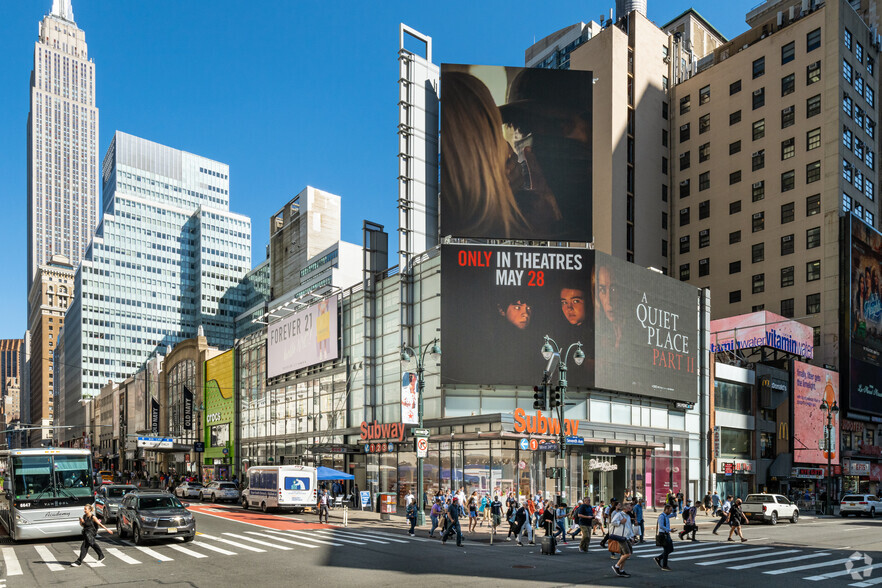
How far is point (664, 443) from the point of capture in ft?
170

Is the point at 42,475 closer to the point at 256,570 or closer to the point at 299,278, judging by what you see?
the point at 256,570

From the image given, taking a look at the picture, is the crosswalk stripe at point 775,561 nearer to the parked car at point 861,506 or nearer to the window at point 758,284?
the parked car at point 861,506

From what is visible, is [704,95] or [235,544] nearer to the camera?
[235,544]

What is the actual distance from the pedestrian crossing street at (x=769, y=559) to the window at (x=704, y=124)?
212 feet

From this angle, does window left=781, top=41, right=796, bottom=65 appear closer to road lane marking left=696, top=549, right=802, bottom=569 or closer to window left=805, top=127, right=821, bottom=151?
window left=805, top=127, right=821, bottom=151

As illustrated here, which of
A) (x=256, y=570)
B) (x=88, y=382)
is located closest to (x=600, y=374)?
(x=256, y=570)

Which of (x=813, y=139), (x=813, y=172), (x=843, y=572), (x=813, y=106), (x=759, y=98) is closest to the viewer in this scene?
(x=843, y=572)

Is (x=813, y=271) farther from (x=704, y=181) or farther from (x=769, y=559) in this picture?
(x=769, y=559)

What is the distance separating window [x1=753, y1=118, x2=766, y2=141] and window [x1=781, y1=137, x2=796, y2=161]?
2.61 meters

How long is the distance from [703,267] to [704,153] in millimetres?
12969

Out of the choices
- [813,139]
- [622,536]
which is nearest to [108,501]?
[622,536]

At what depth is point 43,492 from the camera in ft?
90.4

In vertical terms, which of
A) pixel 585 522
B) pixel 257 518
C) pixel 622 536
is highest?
pixel 622 536

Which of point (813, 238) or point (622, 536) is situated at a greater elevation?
point (813, 238)
